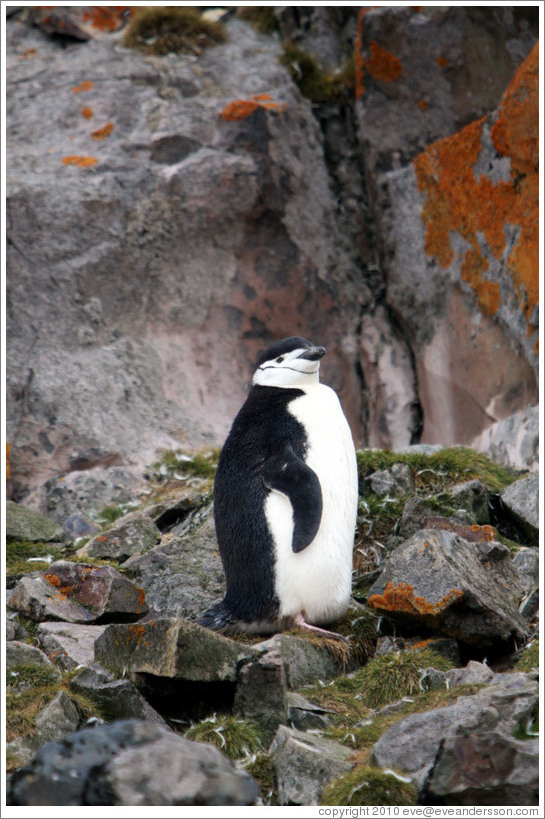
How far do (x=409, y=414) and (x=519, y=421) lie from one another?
1593mm

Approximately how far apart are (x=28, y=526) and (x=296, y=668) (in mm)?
2909

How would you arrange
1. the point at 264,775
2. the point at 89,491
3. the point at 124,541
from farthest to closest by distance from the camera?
the point at 89,491, the point at 124,541, the point at 264,775

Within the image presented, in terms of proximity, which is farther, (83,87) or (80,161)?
(83,87)

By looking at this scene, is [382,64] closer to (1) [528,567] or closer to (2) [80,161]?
(2) [80,161]

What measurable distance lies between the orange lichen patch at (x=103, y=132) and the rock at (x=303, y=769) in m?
7.15

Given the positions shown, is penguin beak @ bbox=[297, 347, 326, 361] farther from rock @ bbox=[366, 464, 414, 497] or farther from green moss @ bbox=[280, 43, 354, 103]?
green moss @ bbox=[280, 43, 354, 103]

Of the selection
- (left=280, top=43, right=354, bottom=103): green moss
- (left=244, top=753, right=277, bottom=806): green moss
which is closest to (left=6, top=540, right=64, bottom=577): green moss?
(left=244, top=753, right=277, bottom=806): green moss

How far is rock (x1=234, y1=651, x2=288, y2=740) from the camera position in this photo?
Result: 344cm

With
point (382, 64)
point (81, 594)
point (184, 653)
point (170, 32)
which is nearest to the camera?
point (184, 653)

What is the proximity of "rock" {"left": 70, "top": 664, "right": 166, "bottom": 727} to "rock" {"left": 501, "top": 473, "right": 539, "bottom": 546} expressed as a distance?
281 centimetres

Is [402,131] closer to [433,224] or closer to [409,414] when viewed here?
[433,224]

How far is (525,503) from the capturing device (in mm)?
5555

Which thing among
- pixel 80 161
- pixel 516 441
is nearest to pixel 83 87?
pixel 80 161

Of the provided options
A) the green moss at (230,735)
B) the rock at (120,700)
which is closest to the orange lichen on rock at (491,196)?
the green moss at (230,735)
